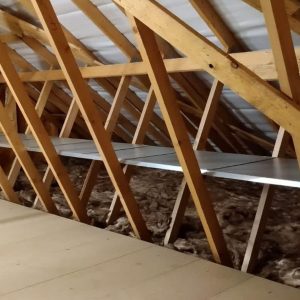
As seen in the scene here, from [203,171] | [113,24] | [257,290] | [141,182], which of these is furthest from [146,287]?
[141,182]

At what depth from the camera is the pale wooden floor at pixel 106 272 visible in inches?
94.3

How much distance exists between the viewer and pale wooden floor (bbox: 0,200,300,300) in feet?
7.86

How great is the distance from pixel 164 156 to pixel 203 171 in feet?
2.35

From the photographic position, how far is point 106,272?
2.68 m

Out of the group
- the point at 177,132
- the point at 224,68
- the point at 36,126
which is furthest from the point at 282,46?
the point at 36,126

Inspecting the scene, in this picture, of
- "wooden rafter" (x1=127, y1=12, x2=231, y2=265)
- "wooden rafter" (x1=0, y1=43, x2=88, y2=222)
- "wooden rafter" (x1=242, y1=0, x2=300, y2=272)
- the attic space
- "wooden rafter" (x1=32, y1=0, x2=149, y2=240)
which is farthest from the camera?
"wooden rafter" (x1=0, y1=43, x2=88, y2=222)

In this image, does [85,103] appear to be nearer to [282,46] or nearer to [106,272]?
[106,272]

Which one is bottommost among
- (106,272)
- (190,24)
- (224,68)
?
(106,272)

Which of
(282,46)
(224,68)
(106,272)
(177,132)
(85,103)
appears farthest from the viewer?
(85,103)

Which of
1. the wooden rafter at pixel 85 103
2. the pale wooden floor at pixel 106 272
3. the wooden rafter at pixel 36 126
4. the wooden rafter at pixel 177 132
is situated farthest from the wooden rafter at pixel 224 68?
the wooden rafter at pixel 36 126

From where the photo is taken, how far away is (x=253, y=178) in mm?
2541

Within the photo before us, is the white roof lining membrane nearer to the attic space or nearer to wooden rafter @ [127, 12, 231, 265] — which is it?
the attic space

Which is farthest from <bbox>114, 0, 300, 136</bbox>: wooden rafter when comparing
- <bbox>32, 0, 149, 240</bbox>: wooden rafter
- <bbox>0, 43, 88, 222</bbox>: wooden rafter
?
<bbox>0, 43, 88, 222</bbox>: wooden rafter

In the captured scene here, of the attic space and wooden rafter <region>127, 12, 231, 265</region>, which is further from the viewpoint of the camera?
wooden rafter <region>127, 12, 231, 265</region>
